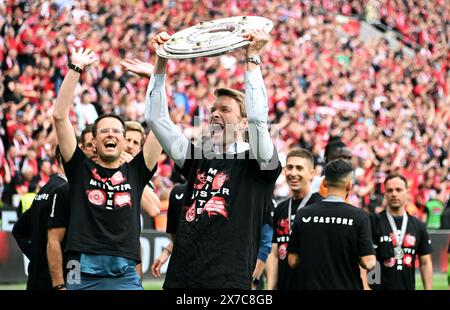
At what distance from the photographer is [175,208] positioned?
7.89 metres

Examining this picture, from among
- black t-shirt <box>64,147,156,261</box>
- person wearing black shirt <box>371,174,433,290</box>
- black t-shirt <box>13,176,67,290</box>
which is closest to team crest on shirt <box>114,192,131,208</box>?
black t-shirt <box>64,147,156,261</box>

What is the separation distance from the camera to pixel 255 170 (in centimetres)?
580

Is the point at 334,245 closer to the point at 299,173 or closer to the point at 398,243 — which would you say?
the point at 299,173

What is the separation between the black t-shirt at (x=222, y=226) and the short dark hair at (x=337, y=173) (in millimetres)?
1841

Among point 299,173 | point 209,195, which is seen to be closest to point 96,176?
point 209,195

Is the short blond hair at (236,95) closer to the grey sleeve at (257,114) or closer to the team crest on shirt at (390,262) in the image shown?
the grey sleeve at (257,114)

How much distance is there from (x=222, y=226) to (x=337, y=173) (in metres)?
2.17

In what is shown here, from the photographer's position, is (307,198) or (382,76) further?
(382,76)

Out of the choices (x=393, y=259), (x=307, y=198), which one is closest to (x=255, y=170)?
(x=307, y=198)

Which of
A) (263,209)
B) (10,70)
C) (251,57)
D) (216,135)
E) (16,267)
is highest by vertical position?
(10,70)

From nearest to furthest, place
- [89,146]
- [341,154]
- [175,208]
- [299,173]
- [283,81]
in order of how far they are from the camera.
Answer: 1. [89,146]
2. [175,208]
3. [299,173]
4. [341,154]
5. [283,81]
